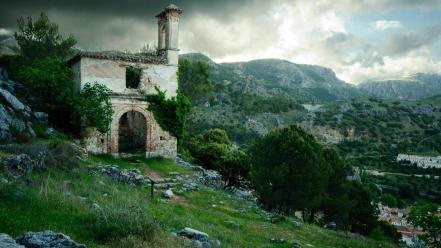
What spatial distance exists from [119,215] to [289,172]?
21.7m

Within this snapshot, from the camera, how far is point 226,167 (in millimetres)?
40125

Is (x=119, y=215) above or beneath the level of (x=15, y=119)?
beneath

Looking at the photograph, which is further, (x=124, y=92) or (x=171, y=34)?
(x=171, y=34)

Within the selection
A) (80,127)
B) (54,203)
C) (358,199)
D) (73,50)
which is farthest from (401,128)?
(54,203)

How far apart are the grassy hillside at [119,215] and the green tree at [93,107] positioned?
8.35 metres

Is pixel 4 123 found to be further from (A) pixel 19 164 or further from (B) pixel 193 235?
(B) pixel 193 235

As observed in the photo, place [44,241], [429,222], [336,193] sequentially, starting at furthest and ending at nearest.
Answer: [336,193]
[429,222]
[44,241]

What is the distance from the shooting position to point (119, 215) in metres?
10.8

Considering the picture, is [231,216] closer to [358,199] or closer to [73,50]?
[358,199]

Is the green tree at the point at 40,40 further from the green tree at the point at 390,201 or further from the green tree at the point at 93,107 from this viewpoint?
the green tree at the point at 390,201

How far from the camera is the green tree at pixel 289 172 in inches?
1214

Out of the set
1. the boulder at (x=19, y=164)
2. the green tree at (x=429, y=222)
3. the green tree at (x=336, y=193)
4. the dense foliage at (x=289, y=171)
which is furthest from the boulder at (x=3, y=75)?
the green tree at (x=429, y=222)

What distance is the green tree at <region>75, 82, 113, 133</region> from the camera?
28.6 m

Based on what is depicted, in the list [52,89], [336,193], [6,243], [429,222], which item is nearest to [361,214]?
[336,193]
